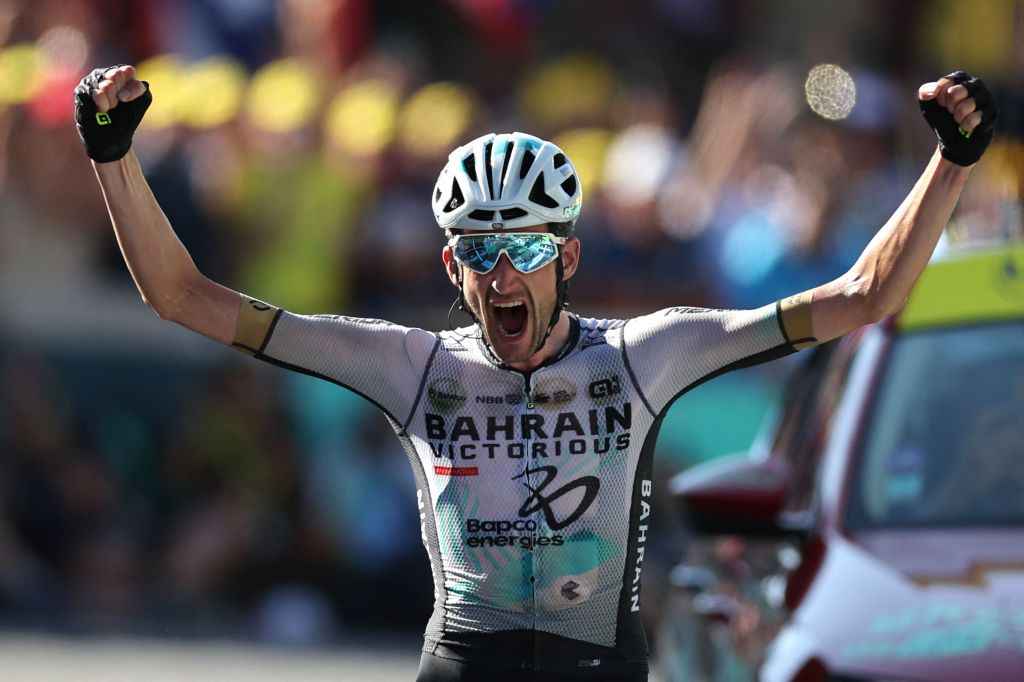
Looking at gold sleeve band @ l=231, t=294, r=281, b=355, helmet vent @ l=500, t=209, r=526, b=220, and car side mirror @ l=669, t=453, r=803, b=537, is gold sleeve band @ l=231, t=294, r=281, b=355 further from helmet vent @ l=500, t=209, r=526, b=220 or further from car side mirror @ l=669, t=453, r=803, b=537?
car side mirror @ l=669, t=453, r=803, b=537

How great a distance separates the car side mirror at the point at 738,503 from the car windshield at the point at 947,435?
227mm

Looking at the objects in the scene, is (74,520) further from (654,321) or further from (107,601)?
(654,321)

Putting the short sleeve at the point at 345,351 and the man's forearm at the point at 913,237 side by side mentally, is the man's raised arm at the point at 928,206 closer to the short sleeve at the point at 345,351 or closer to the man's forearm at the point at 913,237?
the man's forearm at the point at 913,237

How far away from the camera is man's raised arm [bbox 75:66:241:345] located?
4859mm

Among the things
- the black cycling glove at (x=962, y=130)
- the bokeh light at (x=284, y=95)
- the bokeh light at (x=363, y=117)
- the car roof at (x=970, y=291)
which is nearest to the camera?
the black cycling glove at (x=962, y=130)

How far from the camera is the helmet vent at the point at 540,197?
501cm

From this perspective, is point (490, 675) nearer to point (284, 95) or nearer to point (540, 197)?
point (540, 197)

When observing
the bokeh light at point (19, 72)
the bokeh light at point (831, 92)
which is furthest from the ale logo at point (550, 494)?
the bokeh light at point (19, 72)

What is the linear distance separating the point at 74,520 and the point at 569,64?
459 centimetres

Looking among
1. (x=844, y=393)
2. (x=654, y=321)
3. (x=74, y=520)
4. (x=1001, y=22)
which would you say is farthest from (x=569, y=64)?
(x=654, y=321)

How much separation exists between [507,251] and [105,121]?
1.01 metres

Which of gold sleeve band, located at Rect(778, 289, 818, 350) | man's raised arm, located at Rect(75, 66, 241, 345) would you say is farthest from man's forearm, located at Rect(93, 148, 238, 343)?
gold sleeve band, located at Rect(778, 289, 818, 350)

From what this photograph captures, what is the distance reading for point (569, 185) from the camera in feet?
16.7

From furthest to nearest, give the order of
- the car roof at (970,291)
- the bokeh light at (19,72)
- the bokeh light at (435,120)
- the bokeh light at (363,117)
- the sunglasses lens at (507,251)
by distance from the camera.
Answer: the bokeh light at (19,72) → the bokeh light at (363,117) → the bokeh light at (435,120) → the car roof at (970,291) → the sunglasses lens at (507,251)
